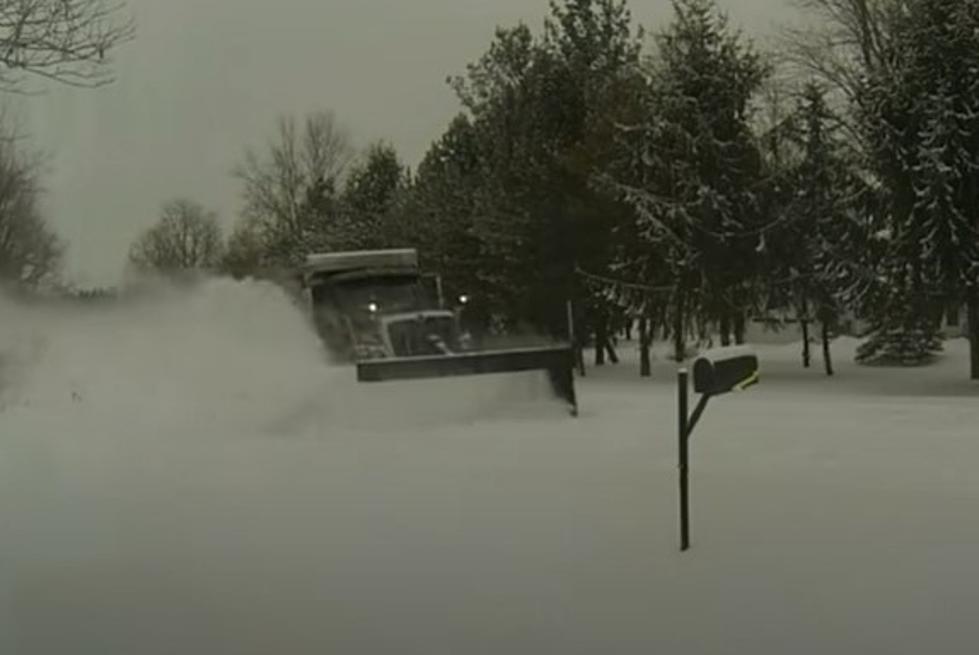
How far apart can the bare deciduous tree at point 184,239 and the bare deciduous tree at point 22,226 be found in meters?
0.16

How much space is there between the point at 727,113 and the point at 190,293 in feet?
3.59

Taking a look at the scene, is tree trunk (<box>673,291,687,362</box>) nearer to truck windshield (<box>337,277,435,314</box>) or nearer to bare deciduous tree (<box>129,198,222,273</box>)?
truck windshield (<box>337,277,435,314</box>)

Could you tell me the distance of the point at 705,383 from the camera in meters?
2.08

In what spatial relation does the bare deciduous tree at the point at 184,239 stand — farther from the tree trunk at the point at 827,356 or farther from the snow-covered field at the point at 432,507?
the tree trunk at the point at 827,356

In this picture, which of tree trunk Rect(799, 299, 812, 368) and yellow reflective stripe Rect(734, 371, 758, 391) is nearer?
yellow reflective stripe Rect(734, 371, 758, 391)

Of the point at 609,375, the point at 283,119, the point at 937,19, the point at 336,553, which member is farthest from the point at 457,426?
the point at 937,19

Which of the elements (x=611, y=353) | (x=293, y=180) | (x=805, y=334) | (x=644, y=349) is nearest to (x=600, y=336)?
(x=611, y=353)

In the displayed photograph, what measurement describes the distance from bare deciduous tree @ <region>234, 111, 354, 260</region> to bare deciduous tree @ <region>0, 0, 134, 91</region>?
0.30 meters

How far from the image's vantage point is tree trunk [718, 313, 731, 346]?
223 centimetres

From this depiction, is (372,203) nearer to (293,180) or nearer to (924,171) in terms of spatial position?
(293,180)

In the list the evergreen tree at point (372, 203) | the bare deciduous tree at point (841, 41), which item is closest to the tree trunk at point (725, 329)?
the bare deciduous tree at point (841, 41)

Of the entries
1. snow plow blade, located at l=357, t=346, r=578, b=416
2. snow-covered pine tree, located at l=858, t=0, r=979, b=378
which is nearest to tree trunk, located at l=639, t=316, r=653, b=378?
snow plow blade, located at l=357, t=346, r=578, b=416

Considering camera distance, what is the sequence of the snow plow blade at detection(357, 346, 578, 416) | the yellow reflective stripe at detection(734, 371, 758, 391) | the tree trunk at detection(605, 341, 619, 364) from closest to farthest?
the yellow reflective stripe at detection(734, 371, 758, 391) → the tree trunk at detection(605, 341, 619, 364) → the snow plow blade at detection(357, 346, 578, 416)

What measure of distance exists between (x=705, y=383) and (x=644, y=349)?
29 cm
